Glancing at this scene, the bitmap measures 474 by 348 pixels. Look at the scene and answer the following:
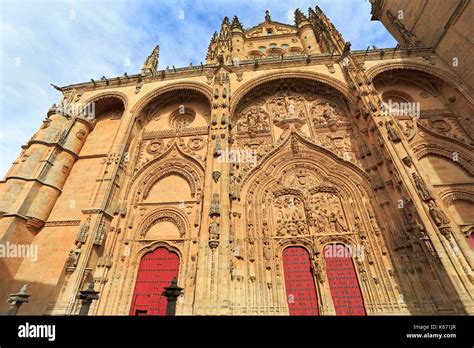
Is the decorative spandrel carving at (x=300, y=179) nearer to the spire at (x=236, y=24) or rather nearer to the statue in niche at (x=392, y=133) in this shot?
the statue in niche at (x=392, y=133)

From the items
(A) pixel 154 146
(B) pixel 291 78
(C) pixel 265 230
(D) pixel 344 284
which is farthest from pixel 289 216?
(B) pixel 291 78

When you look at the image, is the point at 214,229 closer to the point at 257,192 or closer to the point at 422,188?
the point at 257,192

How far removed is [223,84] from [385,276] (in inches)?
476

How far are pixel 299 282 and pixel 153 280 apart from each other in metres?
5.99

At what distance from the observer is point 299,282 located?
896 centimetres

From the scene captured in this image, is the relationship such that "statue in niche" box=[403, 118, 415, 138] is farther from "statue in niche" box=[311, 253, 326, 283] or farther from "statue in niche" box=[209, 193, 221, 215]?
"statue in niche" box=[209, 193, 221, 215]

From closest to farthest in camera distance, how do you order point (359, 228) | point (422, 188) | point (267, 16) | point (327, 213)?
1. point (422, 188)
2. point (359, 228)
3. point (327, 213)
4. point (267, 16)

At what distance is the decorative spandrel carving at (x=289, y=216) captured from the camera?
10016mm

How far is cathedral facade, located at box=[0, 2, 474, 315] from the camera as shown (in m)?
8.11

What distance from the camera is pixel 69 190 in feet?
36.4
